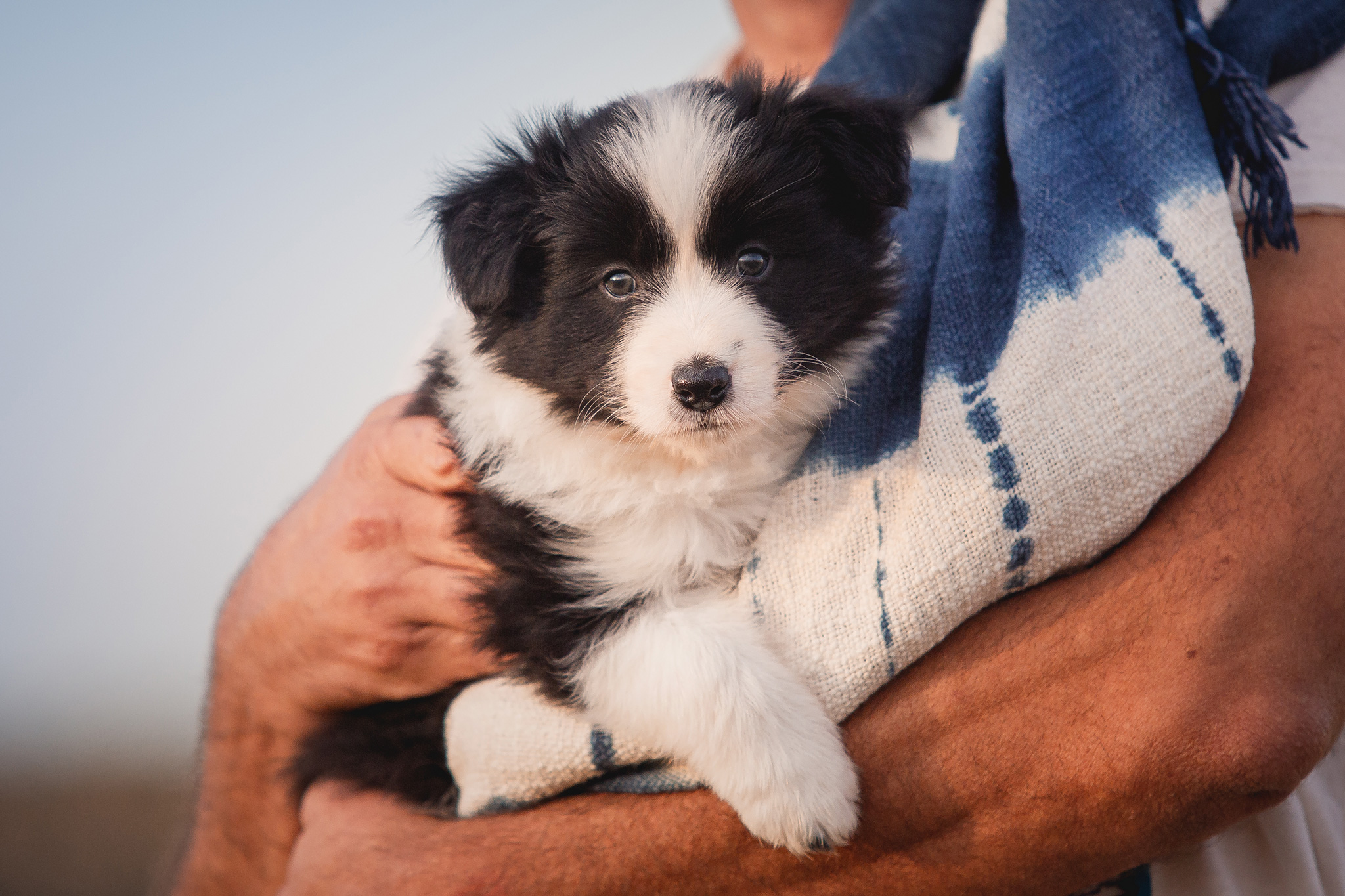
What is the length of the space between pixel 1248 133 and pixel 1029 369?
2.05 feet

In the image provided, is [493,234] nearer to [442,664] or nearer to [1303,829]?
[442,664]

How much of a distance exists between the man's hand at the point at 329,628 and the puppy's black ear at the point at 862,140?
1.09 m

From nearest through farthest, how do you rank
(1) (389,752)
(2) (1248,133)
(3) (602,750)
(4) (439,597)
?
(2) (1248,133) → (3) (602,750) → (4) (439,597) → (1) (389,752)

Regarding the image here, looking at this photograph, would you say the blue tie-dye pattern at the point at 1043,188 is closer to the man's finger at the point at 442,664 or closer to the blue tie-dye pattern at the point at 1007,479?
the blue tie-dye pattern at the point at 1007,479

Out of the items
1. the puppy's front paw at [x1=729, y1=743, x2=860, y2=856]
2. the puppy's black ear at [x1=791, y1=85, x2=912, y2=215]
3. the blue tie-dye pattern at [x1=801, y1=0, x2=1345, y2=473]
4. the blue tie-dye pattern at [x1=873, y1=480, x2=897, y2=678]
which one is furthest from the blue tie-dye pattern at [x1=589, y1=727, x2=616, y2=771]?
the puppy's black ear at [x1=791, y1=85, x2=912, y2=215]

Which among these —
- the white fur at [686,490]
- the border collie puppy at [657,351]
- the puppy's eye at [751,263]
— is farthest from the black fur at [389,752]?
the puppy's eye at [751,263]

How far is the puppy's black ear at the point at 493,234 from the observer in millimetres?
1812

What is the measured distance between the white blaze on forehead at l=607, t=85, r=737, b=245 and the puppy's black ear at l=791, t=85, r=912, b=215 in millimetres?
200

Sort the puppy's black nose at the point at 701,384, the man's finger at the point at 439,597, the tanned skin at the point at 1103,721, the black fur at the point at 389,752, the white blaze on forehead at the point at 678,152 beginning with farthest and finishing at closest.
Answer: the black fur at the point at 389,752, the man's finger at the point at 439,597, the white blaze on forehead at the point at 678,152, the puppy's black nose at the point at 701,384, the tanned skin at the point at 1103,721

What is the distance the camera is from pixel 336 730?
2.28 m

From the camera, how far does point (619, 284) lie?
5.97 ft

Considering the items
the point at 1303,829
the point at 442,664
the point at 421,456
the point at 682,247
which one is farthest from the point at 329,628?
the point at 1303,829

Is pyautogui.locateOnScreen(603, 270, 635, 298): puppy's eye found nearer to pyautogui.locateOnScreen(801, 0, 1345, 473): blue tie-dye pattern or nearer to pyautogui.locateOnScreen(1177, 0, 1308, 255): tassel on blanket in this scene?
pyautogui.locateOnScreen(801, 0, 1345, 473): blue tie-dye pattern

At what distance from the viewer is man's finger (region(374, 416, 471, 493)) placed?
206 cm
